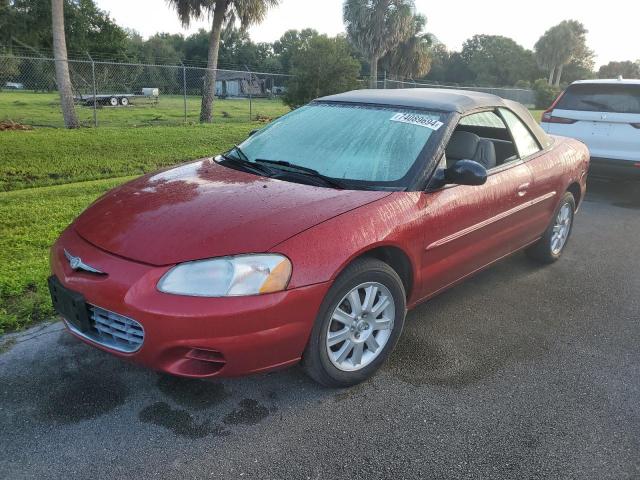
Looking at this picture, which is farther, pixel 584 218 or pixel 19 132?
pixel 19 132

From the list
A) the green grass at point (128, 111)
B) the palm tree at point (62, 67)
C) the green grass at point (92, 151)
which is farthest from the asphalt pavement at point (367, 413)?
the green grass at point (128, 111)

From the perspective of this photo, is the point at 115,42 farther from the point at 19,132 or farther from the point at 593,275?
the point at 593,275

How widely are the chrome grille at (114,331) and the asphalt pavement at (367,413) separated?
0.36 m

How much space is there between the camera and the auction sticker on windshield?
3.44 m

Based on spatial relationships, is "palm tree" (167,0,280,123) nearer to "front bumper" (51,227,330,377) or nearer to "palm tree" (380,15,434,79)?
"front bumper" (51,227,330,377)

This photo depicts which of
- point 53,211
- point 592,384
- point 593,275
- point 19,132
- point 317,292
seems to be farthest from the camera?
point 19,132

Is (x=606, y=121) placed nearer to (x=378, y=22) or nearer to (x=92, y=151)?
(x=92, y=151)

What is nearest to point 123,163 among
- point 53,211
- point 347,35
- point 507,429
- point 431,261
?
point 53,211

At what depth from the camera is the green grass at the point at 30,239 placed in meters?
3.58

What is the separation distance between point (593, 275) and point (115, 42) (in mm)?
49454

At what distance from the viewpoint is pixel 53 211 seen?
18.6ft

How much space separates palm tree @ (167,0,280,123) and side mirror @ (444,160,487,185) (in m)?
15.0

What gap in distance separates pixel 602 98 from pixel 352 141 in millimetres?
5595

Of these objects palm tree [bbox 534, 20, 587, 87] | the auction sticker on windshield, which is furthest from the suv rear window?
palm tree [bbox 534, 20, 587, 87]
